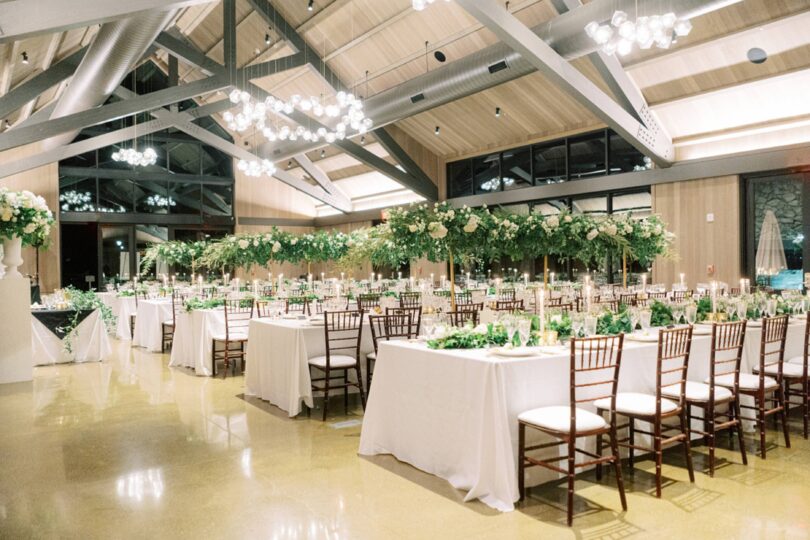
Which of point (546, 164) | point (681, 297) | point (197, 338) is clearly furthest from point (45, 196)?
point (681, 297)

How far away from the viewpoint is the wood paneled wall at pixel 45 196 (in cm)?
1725

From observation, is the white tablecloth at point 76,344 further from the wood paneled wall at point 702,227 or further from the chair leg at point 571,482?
the wood paneled wall at point 702,227

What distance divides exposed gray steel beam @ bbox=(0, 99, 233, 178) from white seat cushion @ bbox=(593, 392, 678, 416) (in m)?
12.4

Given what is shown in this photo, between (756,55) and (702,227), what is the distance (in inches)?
122

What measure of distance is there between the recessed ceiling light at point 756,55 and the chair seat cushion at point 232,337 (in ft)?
27.6

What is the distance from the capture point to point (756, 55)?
31.2 feet

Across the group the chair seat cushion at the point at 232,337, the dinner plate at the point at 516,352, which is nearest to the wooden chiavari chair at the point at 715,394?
the dinner plate at the point at 516,352

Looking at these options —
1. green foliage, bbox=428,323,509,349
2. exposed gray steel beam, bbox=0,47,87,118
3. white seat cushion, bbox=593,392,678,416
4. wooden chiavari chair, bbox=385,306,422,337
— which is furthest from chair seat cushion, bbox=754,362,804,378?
exposed gray steel beam, bbox=0,47,87,118

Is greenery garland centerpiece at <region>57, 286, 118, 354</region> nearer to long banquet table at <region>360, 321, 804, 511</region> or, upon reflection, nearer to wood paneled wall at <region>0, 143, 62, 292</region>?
long banquet table at <region>360, 321, 804, 511</region>

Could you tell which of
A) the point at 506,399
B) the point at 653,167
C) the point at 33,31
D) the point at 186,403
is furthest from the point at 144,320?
the point at 653,167

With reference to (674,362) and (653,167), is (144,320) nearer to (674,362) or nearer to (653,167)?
(674,362)

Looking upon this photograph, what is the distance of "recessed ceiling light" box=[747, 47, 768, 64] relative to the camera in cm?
942

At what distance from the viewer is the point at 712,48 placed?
976cm

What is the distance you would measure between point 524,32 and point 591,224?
2951mm
